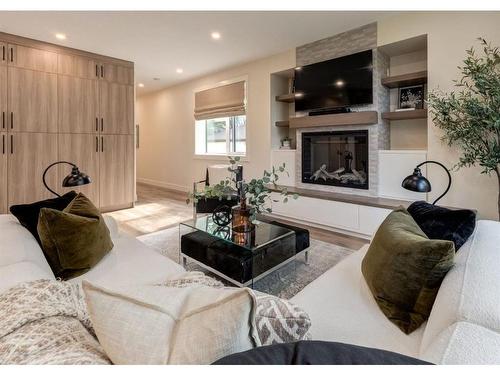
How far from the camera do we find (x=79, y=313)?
80 centimetres

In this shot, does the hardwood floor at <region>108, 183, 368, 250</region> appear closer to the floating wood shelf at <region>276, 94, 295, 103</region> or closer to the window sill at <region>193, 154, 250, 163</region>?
the window sill at <region>193, 154, 250, 163</region>

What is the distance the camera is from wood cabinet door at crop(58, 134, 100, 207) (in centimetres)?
428

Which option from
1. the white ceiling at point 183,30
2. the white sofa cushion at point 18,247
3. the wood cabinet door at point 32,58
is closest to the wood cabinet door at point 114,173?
the wood cabinet door at point 32,58

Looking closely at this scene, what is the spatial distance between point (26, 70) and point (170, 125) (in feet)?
10.7

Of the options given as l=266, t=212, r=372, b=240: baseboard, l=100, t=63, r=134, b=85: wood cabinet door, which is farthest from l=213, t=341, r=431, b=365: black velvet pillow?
l=100, t=63, r=134, b=85: wood cabinet door

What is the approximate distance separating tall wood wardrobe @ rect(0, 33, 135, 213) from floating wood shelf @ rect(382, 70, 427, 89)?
4.00 m

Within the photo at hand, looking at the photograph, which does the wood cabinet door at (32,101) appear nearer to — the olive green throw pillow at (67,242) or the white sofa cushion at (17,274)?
the olive green throw pillow at (67,242)

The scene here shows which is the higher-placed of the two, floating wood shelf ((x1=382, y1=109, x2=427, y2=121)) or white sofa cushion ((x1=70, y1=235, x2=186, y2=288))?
floating wood shelf ((x1=382, y1=109, x2=427, y2=121))

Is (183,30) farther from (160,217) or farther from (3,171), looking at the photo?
(3,171)

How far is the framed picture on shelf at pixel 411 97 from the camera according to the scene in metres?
3.52

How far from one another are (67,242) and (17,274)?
Result: 0.48 metres

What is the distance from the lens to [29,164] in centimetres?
400

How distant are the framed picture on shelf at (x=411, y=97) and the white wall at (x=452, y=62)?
410mm

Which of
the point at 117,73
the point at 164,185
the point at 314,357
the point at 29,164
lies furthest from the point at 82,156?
the point at 314,357
